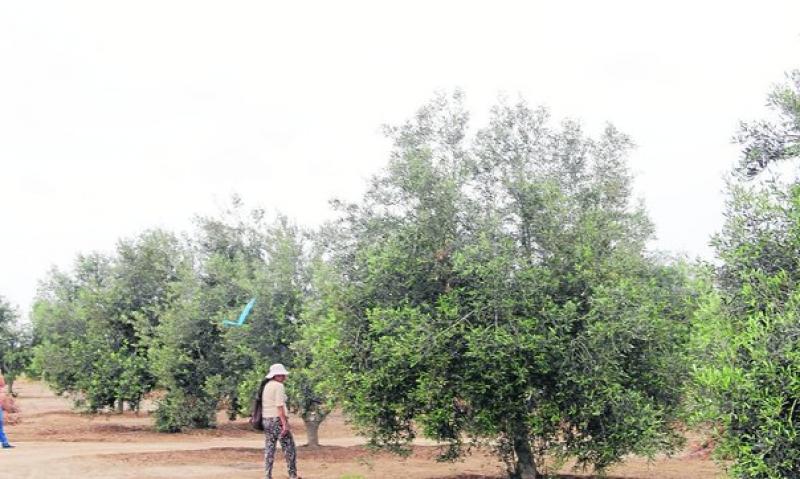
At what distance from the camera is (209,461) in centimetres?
2195

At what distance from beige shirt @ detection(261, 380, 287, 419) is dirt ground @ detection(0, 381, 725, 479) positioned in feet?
7.34

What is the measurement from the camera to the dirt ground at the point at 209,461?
19.0m

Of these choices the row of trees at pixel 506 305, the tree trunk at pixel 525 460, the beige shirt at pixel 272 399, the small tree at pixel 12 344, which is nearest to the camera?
the row of trees at pixel 506 305

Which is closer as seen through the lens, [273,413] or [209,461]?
[273,413]

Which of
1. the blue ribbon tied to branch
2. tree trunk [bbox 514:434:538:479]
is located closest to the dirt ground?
tree trunk [bbox 514:434:538:479]

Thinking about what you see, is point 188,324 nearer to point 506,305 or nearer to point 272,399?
point 272,399

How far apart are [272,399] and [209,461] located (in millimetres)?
6514

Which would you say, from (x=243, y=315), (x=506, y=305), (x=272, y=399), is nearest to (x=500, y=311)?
(x=506, y=305)

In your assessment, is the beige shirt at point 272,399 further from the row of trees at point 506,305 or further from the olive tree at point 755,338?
the olive tree at point 755,338

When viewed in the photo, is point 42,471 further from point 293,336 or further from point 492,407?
point 492,407

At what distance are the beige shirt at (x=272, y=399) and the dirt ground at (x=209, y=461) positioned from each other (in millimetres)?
2237

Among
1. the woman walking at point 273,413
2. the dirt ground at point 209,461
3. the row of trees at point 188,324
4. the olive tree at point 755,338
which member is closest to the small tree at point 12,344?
the row of trees at point 188,324

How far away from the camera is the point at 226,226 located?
31.4 meters

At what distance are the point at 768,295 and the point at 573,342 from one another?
5291 millimetres
